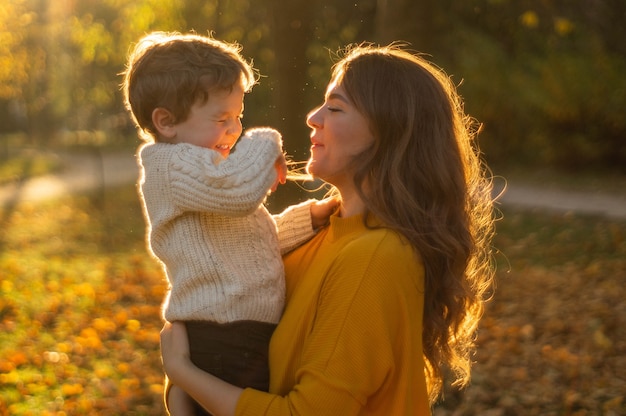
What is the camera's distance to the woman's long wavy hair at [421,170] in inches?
103

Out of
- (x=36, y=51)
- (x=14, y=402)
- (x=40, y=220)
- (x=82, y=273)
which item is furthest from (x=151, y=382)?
(x=36, y=51)

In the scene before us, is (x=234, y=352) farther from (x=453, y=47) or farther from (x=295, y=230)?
(x=453, y=47)

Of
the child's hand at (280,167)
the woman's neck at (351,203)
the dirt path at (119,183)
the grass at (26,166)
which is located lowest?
the grass at (26,166)

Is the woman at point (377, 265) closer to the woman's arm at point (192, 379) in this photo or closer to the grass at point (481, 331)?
the woman's arm at point (192, 379)

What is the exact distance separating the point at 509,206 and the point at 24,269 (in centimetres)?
825

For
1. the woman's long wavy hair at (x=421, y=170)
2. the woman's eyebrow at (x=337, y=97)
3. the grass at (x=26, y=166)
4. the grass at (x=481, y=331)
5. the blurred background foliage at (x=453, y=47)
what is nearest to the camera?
the woman's long wavy hair at (x=421, y=170)

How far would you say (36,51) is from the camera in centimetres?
2716

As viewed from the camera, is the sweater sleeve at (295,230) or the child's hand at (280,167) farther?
the sweater sleeve at (295,230)

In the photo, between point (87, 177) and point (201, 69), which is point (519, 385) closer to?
point (201, 69)

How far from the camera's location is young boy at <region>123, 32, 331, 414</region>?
2.68m

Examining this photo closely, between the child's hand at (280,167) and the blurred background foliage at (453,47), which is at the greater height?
the child's hand at (280,167)

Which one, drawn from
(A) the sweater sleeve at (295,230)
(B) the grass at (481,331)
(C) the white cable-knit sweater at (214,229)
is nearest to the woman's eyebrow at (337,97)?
(C) the white cable-knit sweater at (214,229)

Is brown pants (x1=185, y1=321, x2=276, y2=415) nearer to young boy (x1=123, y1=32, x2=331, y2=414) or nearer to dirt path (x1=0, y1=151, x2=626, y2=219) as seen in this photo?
young boy (x1=123, y1=32, x2=331, y2=414)

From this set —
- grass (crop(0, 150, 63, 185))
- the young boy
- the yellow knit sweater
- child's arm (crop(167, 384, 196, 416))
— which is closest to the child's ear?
the young boy
